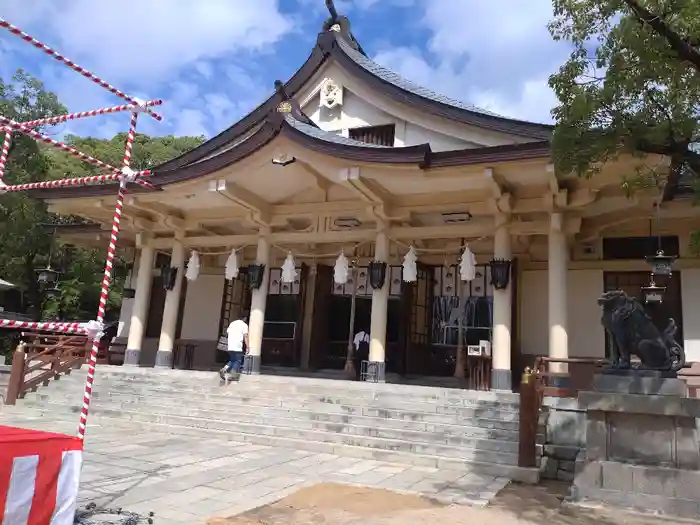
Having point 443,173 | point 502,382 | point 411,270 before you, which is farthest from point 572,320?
point 443,173

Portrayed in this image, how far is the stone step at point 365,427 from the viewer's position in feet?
26.3

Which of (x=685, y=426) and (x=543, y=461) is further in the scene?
(x=543, y=461)

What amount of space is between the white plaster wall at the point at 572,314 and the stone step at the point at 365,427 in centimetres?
463

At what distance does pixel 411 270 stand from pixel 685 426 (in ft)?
22.1

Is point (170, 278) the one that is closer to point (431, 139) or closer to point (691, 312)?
point (431, 139)

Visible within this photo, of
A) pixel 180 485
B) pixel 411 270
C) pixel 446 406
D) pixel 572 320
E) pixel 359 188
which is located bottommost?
pixel 180 485

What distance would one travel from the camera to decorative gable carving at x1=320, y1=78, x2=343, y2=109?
554 inches

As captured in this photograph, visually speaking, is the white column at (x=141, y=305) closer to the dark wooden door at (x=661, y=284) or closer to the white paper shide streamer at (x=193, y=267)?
the white paper shide streamer at (x=193, y=267)

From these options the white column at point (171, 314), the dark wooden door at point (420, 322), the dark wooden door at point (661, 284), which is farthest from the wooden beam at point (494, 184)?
the white column at point (171, 314)

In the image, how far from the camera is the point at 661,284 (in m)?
11.6

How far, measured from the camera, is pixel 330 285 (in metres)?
14.7

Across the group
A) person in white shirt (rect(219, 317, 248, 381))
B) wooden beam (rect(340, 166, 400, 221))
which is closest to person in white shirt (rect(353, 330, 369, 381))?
person in white shirt (rect(219, 317, 248, 381))

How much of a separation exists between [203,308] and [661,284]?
1166 centimetres

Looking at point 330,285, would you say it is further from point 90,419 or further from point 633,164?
point 633,164
